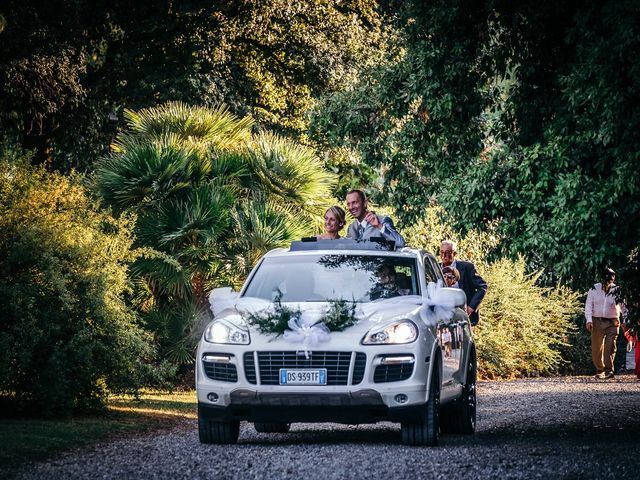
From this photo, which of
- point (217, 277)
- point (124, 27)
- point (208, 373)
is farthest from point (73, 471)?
point (124, 27)

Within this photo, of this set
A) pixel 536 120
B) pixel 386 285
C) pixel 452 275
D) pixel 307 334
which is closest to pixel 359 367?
pixel 307 334

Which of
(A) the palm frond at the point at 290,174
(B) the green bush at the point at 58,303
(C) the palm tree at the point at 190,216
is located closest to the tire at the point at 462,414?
(B) the green bush at the point at 58,303

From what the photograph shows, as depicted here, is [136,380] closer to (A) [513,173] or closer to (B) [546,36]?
(A) [513,173]

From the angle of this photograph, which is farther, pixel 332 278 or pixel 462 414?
pixel 462 414

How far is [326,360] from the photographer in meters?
11.0

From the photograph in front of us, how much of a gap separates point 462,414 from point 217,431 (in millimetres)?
2723

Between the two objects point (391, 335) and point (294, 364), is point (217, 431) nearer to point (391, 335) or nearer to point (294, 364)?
point (294, 364)

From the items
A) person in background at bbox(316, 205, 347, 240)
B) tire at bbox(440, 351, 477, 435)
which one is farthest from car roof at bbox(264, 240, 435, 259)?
tire at bbox(440, 351, 477, 435)

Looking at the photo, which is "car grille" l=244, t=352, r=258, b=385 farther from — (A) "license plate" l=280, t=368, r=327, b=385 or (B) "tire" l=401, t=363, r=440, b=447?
(B) "tire" l=401, t=363, r=440, b=447

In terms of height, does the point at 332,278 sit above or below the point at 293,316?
above

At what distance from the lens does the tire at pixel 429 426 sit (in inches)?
440

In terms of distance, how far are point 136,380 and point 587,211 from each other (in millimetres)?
5300

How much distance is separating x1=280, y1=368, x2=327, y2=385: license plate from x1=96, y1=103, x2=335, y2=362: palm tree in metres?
8.26

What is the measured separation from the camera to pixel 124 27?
98.3 ft
